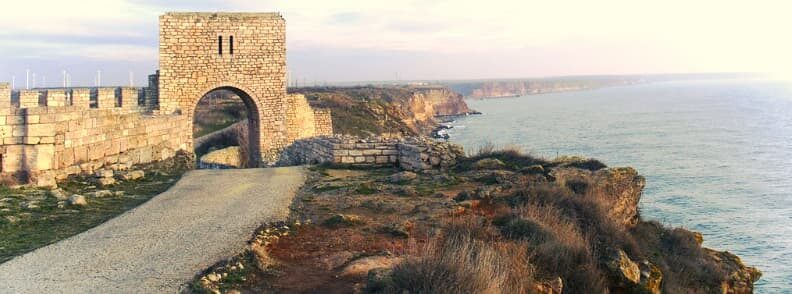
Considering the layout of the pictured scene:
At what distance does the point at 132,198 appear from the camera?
10867 mm

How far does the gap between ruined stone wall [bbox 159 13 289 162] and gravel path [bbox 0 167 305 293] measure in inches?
403

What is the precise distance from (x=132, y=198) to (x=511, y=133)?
57.4 metres

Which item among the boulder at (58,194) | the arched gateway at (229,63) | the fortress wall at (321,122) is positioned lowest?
the boulder at (58,194)

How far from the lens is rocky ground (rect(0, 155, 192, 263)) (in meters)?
7.90

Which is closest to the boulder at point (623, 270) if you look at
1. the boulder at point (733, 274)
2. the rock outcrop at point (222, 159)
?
the boulder at point (733, 274)

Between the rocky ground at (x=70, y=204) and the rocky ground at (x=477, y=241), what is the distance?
2.66m

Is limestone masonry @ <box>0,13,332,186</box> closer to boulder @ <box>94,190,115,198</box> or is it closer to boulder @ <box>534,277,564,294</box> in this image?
boulder @ <box>94,190,115,198</box>

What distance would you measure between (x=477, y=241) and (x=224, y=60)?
52.9 feet

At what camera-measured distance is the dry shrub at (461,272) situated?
5.18 m

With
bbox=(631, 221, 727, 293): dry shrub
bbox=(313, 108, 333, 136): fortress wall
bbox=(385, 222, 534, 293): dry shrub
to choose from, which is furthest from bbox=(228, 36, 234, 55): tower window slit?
bbox=(385, 222, 534, 293): dry shrub

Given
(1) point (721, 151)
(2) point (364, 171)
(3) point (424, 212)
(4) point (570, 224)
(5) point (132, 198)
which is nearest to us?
(4) point (570, 224)

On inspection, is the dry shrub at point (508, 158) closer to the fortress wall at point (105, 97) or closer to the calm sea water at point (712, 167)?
the calm sea water at point (712, 167)

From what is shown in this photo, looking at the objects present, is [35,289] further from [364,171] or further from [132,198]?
[364,171]

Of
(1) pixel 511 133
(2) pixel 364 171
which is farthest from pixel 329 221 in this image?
(1) pixel 511 133
